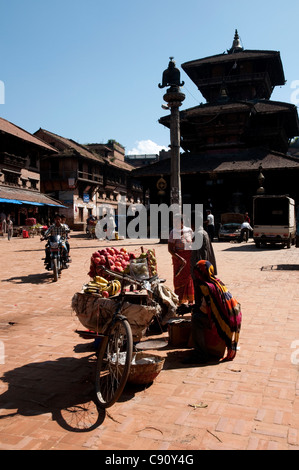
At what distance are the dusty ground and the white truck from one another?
12.9 meters

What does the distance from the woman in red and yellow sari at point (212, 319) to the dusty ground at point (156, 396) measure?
23 cm

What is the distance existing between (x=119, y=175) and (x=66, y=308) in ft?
162

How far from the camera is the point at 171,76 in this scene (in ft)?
61.3

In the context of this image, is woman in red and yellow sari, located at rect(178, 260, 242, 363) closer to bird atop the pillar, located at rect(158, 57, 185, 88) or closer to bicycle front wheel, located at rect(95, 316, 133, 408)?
bicycle front wheel, located at rect(95, 316, 133, 408)

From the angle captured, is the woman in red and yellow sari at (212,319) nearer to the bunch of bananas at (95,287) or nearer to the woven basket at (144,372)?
the woven basket at (144,372)

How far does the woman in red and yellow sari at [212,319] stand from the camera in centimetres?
466

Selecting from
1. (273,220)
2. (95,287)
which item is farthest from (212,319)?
(273,220)

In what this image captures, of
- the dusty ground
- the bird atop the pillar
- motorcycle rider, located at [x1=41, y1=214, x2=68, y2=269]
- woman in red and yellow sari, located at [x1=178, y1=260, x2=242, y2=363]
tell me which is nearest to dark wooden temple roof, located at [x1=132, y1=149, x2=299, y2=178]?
the bird atop the pillar

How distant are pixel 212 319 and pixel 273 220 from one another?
16.1m

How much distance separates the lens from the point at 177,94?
1912 cm

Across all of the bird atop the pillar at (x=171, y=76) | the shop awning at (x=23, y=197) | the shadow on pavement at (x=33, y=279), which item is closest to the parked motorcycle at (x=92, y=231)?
the shop awning at (x=23, y=197)

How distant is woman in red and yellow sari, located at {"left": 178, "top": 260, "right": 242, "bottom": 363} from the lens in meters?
4.66
